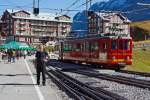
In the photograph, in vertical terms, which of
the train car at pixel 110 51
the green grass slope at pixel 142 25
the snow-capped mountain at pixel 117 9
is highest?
the snow-capped mountain at pixel 117 9

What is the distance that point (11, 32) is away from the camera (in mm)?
187875

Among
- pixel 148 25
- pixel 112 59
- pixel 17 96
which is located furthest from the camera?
pixel 148 25

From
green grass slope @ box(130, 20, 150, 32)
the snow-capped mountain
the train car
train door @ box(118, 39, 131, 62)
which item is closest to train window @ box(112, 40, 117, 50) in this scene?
the train car

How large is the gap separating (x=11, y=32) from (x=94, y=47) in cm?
14873

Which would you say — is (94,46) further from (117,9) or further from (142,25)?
(142,25)

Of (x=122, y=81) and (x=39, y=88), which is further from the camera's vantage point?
(x=122, y=81)

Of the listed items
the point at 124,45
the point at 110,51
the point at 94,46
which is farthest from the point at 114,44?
the point at 94,46

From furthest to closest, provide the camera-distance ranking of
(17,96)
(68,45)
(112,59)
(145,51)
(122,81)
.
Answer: (145,51) < (68,45) < (112,59) < (122,81) < (17,96)

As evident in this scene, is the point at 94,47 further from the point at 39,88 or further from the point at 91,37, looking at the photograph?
the point at 39,88

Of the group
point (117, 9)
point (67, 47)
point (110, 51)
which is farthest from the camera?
point (117, 9)

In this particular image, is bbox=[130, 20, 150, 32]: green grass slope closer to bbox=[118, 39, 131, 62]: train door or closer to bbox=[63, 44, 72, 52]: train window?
bbox=[63, 44, 72, 52]: train window

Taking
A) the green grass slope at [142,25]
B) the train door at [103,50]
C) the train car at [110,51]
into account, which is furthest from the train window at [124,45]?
the green grass slope at [142,25]

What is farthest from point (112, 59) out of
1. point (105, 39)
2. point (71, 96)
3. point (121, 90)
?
point (71, 96)

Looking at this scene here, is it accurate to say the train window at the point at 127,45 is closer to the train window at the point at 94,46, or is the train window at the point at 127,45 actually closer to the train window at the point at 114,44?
the train window at the point at 114,44
